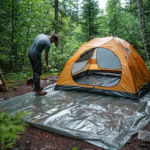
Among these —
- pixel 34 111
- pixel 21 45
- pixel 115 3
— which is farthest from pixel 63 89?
pixel 115 3

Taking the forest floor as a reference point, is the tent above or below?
above

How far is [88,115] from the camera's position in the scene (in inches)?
106

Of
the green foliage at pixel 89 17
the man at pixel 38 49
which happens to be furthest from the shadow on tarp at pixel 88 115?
the green foliage at pixel 89 17

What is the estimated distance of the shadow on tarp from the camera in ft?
6.76

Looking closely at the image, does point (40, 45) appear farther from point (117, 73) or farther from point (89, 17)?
point (89, 17)

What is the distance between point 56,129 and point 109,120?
A: 101 centimetres

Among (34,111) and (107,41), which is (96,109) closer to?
(34,111)

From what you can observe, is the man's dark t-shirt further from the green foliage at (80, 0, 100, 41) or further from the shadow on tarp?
the green foliage at (80, 0, 100, 41)

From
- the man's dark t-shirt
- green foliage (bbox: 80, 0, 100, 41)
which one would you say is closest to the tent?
the man's dark t-shirt

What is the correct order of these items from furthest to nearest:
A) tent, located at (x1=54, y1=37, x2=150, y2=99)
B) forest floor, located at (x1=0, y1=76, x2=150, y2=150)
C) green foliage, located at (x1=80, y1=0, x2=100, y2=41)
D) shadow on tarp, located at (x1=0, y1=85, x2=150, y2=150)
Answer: green foliage, located at (x1=80, y1=0, x2=100, y2=41) → tent, located at (x1=54, y1=37, x2=150, y2=99) → shadow on tarp, located at (x1=0, y1=85, x2=150, y2=150) → forest floor, located at (x1=0, y1=76, x2=150, y2=150)

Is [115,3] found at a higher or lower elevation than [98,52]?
higher

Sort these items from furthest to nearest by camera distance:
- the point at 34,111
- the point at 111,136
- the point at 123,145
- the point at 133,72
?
the point at 133,72
the point at 34,111
the point at 111,136
the point at 123,145

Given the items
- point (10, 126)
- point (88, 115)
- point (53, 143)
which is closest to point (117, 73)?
point (88, 115)

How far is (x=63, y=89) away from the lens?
14.2 ft
